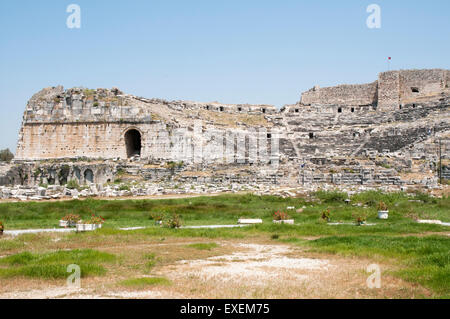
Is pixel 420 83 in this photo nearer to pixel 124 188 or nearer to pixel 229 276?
pixel 124 188

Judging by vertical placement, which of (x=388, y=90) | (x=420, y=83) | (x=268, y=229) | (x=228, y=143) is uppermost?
(x=420, y=83)

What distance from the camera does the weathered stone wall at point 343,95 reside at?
44969 millimetres

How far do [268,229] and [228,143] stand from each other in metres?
22.5

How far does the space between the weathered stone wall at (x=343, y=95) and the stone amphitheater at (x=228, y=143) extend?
0.40 ft

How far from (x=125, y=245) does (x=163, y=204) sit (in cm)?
957

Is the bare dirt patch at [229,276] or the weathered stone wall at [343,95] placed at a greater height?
the weathered stone wall at [343,95]

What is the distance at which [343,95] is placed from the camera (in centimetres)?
4612

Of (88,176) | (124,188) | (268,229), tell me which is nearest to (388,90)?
(124,188)

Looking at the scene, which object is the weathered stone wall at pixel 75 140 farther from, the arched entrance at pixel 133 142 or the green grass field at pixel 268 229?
the green grass field at pixel 268 229

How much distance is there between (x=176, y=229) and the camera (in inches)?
564

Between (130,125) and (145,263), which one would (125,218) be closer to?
(145,263)

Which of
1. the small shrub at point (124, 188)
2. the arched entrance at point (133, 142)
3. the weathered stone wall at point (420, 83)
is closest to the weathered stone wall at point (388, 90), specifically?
the weathered stone wall at point (420, 83)

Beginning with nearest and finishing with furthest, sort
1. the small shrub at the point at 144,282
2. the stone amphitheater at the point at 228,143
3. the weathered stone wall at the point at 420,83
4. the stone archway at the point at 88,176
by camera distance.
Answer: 1. the small shrub at the point at 144,282
2. the stone amphitheater at the point at 228,143
3. the stone archway at the point at 88,176
4. the weathered stone wall at the point at 420,83

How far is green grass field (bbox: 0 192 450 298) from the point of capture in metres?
8.84
